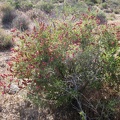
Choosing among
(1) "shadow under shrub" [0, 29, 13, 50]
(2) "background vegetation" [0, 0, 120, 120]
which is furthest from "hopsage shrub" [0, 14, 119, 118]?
(1) "shadow under shrub" [0, 29, 13, 50]

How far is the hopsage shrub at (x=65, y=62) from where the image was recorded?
390cm

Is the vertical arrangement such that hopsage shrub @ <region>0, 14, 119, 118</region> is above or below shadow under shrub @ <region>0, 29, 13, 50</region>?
above

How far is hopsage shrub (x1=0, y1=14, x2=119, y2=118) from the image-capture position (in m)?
3.90

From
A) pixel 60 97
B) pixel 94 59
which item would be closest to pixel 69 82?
pixel 60 97

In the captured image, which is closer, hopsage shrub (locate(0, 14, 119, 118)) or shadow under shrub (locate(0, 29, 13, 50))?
hopsage shrub (locate(0, 14, 119, 118))

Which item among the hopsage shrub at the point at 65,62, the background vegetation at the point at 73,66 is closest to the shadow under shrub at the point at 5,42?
the background vegetation at the point at 73,66

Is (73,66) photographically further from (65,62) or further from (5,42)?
(5,42)

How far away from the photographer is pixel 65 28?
14.3ft

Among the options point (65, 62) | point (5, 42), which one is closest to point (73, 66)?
point (65, 62)

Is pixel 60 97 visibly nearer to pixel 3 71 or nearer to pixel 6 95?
pixel 6 95

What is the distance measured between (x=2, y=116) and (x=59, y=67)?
4.68 ft

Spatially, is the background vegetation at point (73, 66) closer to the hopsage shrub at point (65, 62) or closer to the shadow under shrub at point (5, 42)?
the hopsage shrub at point (65, 62)

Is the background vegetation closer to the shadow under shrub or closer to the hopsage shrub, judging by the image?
the hopsage shrub

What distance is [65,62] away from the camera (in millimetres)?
4004
